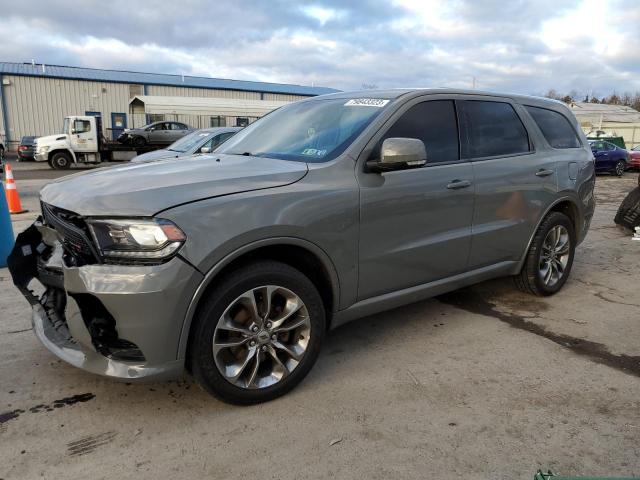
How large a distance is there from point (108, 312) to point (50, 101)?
36138 millimetres

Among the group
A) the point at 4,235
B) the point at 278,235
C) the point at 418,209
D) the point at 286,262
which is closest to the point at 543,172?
the point at 418,209

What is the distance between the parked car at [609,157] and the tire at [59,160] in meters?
22.2

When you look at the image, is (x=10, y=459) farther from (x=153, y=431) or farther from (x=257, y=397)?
(x=257, y=397)

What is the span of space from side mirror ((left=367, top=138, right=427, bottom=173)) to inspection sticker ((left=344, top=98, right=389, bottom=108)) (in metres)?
0.48

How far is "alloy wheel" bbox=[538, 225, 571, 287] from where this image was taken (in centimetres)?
468

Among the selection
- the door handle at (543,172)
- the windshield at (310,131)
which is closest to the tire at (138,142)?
the windshield at (310,131)

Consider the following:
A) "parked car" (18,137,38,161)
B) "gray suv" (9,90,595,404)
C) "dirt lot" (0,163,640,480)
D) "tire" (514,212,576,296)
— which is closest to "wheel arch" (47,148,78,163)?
"parked car" (18,137,38,161)

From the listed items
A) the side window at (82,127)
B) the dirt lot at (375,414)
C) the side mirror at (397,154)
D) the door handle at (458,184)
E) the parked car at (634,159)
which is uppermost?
the side window at (82,127)

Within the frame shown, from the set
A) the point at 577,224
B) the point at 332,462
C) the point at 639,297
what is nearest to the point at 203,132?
the point at 577,224

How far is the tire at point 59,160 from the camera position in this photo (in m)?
21.1

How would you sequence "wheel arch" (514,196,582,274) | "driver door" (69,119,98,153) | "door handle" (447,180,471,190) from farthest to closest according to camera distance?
1. "driver door" (69,119,98,153)
2. "wheel arch" (514,196,582,274)
3. "door handle" (447,180,471,190)

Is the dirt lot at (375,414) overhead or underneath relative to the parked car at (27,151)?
underneath

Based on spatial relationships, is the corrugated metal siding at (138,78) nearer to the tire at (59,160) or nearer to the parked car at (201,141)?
the tire at (59,160)

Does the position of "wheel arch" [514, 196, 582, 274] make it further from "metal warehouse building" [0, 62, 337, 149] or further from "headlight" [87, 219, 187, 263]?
"metal warehouse building" [0, 62, 337, 149]
